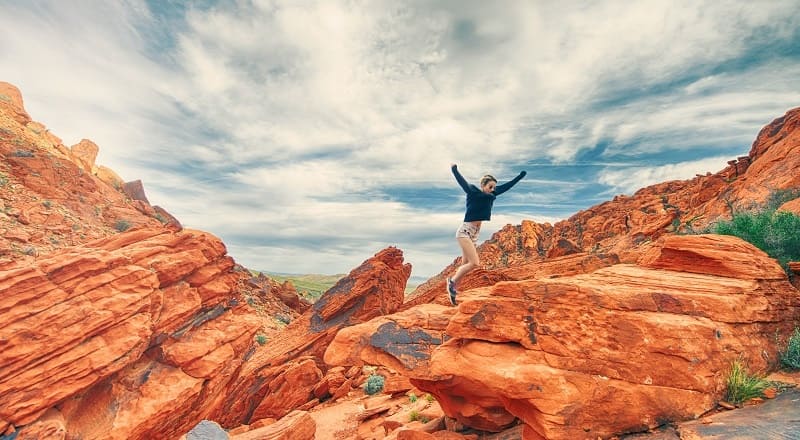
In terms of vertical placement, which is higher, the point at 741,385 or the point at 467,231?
the point at 467,231

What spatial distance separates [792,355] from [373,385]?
65.5 ft

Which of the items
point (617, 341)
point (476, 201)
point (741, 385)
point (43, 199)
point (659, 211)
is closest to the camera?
point (741, 385)

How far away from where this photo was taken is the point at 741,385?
735 centimetres

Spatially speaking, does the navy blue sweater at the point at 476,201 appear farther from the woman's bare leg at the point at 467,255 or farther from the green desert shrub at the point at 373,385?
the green desert shrub at the point at 373,385

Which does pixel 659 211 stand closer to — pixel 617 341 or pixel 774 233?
pixel 774 233

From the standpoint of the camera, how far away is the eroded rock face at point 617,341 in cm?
766

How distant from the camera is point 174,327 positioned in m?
14.7

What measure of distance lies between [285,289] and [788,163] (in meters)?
57.4

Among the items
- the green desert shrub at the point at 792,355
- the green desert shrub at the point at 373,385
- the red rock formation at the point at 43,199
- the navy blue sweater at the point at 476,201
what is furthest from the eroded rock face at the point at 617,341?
the red rock formation at the point at 43,199

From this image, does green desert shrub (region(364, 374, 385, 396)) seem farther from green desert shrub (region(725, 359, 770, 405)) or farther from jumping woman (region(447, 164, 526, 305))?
green desert shrub (region(725, 359, 770, 405))

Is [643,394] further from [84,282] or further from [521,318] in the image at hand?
[84,282]

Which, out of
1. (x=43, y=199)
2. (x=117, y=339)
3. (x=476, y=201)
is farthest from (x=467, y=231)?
(x=43, y=199)

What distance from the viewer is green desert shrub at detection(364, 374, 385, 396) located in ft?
75.6

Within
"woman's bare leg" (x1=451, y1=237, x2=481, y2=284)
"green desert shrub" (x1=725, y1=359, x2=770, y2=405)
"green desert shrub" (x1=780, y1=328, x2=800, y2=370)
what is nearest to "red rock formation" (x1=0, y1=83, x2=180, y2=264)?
"woman's bare leg" (x1=451, y1=237, x2=481, y2=284)
